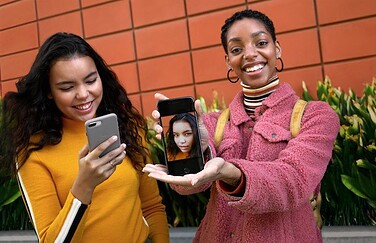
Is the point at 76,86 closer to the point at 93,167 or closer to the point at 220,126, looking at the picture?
the point at 93,167

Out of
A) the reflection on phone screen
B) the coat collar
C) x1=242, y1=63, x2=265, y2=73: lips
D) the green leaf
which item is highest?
x1=242, y1=63, x2=265, y2=73: lips

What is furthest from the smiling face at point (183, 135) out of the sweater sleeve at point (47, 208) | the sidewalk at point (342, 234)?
the sidewalk at point (342, 234)

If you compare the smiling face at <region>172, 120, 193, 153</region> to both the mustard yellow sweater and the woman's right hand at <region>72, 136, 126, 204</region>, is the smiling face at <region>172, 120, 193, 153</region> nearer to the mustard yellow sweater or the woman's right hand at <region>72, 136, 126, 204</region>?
the woman's right hand at <region>72, 136, 126, 204</region>

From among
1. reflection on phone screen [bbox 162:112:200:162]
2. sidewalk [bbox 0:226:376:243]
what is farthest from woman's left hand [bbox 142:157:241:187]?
sidewalk [bbox 0:226:376:243]

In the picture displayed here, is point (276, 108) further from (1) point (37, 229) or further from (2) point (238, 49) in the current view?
(1) point (37, 229)

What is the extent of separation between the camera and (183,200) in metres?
Answer: 2.96

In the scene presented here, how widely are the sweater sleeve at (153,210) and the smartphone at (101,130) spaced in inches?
18.0

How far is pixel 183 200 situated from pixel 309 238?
5.28 ft

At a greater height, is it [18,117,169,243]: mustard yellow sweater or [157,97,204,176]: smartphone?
[157,97,204,176]: smartphone

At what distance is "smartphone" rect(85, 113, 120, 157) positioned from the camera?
142 cm

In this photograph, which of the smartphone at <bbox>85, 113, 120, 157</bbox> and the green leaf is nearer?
the smartphone at <bbox>85, 113, 120, 157</bbox>

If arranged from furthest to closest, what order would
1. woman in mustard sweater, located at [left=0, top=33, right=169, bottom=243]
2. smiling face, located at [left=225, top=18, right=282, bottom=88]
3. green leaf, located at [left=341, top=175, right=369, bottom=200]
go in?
green leaf, located at [left=341, top=175, right=369, bottom=200]
woman in mustard sweater, located at [left=0, top=33, right=169, bottom=243]
smiling face, located at [left=225, top=18, right=282, bottom=88]

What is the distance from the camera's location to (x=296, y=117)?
143cm

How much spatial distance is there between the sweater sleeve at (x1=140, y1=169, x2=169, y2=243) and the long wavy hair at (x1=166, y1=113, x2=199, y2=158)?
20.3 inches
